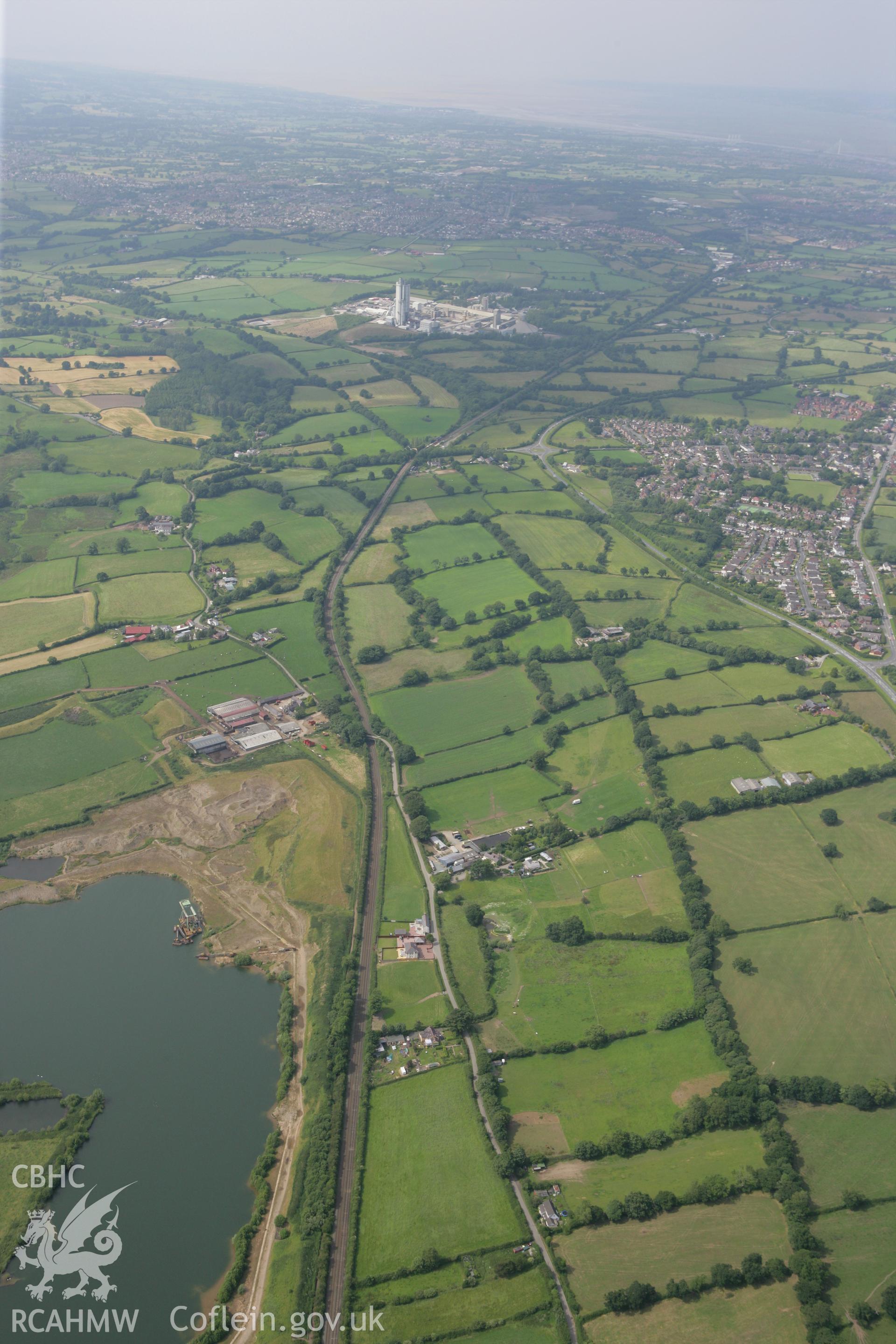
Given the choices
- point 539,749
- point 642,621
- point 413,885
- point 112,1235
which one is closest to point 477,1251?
point 112,1235

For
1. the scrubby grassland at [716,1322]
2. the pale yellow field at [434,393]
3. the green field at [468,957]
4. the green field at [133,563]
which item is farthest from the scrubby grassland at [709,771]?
the pale yellow field at [434,393]

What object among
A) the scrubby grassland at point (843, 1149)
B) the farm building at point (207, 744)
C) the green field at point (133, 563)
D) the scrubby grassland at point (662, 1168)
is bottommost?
the scrubby grassland at point (662, 1168)

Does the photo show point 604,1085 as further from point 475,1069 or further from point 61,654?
point 61,654

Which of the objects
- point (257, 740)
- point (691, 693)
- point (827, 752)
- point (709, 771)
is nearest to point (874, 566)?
point (691, 693)

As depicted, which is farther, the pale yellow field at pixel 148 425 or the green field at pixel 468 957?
the pale yellow field at pixel 148 425

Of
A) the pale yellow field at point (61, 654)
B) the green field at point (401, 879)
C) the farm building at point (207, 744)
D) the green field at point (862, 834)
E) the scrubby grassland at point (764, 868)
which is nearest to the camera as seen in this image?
the green field at point (401, 879)

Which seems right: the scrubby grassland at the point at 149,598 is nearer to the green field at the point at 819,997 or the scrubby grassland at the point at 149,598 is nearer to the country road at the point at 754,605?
the country road at the point at 754,605

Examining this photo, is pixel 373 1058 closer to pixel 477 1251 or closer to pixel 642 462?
pixel 477 1251
